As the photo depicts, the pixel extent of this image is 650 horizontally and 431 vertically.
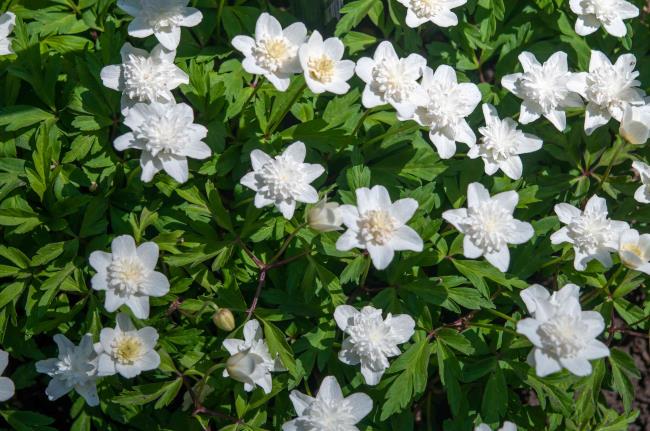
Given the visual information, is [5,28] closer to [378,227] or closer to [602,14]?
[378,227]

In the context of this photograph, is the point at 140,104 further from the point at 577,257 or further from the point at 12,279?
the point at 577,257

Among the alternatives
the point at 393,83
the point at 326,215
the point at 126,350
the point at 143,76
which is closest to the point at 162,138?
the point at 143,76

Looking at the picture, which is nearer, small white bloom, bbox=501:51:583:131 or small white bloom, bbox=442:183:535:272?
small white bloom, bbox=442:183:535:272

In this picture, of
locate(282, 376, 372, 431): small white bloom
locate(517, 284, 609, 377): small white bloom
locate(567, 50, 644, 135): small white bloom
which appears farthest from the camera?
locate(567, 50, 644, 135): small white bloom

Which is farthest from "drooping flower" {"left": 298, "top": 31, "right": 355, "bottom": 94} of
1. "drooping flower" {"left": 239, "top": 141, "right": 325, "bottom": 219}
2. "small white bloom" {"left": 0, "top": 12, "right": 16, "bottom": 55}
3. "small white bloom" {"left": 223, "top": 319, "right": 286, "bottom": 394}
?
"small white bloom" {"left": 0, "top": 12, "right": 16, "bottom": 55}

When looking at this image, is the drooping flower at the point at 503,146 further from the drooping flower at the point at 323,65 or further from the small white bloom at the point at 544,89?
the drooping flower at the point at 323,65

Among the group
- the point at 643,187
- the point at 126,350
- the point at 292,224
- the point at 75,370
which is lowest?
the point at 75,370

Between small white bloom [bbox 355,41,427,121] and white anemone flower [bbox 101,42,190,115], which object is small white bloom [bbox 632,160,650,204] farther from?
white anemone flower [bbox 101,42,190,115]
